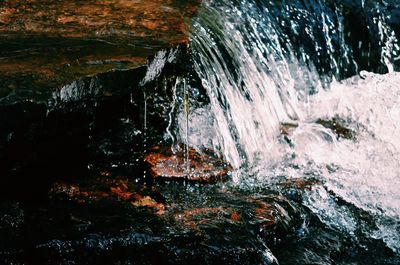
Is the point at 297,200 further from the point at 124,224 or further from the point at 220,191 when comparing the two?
the point at 124,224

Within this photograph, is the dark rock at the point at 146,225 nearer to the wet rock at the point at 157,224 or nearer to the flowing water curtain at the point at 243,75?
the wet rock at the point at 157,224

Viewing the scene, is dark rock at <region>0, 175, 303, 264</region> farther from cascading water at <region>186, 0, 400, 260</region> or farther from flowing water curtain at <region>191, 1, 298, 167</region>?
flowing water curtain at <region>191, 1, 298, 167</region>

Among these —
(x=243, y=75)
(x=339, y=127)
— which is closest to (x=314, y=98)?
(x=339, y=127)

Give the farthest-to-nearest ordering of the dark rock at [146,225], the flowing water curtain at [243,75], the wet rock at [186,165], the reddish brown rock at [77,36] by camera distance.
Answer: the flowing water curtain at [243,75], the wet rock at [186,165], the reddish brown rock at [77,36], the dark rock at [146,225]

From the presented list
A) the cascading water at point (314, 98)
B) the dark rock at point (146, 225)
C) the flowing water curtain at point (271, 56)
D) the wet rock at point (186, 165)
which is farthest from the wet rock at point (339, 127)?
the dark rock at point (146, 225)

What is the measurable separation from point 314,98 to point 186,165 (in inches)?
101

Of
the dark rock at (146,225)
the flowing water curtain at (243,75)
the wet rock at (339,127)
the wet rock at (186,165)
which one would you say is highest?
the flowing water curtain at (243,75)

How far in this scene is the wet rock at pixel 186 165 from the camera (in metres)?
4.31

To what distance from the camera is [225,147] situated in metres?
4.76

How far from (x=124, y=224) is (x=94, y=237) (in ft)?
0.84

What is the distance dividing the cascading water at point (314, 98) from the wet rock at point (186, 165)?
0.51 ft

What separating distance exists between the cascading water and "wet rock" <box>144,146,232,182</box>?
6.1 inches

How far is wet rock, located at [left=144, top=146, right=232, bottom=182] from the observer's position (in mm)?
4312

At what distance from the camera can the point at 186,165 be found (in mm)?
4449
